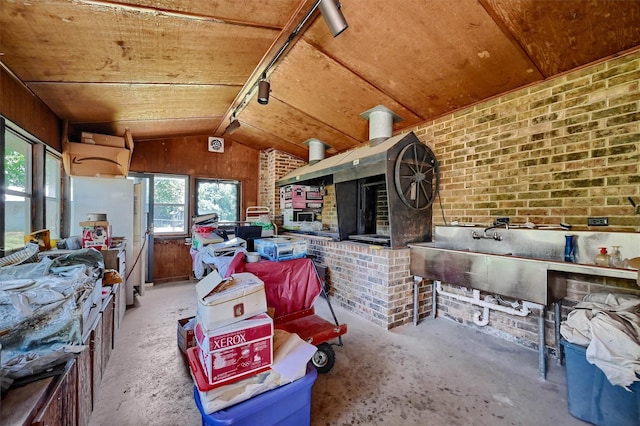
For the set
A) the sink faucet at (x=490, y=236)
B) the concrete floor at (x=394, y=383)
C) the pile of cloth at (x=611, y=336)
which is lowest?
the concrete floor at (x=394, y=383)

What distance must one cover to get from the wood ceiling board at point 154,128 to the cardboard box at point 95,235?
5.30 ft

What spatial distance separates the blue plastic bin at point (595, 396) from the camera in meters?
1.58

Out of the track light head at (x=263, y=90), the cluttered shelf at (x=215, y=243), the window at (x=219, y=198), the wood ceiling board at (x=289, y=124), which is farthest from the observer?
the window at (x=219, y=198)

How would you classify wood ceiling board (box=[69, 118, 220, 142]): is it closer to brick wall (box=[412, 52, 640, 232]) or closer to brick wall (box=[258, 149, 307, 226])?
brick wall (box=[258, 149, 307, 226])

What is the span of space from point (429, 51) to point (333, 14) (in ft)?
3.35

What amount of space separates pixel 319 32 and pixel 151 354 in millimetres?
3385

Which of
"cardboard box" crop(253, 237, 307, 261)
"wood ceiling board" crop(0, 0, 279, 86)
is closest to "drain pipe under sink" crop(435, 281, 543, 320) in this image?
"cardboard box" crop(253, 237, 307, 261)

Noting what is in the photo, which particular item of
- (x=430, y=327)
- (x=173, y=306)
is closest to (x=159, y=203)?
(x=173, y=306)

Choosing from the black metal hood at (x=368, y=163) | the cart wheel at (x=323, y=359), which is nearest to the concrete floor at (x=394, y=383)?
the cart wheel at (x=323, y=359)

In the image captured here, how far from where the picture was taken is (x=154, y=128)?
14.2ft

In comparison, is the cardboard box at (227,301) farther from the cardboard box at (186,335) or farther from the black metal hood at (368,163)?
the black metal hood at (368,163)

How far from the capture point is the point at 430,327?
3.11 m

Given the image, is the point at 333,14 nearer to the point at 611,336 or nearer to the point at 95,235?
the point at 611,336

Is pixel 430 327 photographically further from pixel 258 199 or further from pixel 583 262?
pixel 258 199
